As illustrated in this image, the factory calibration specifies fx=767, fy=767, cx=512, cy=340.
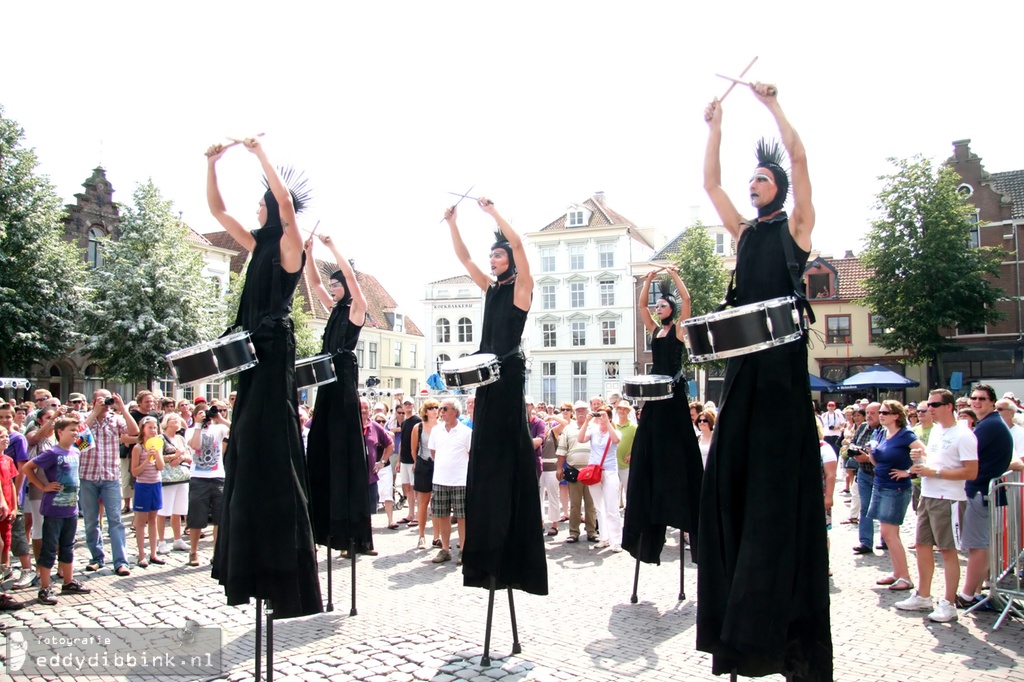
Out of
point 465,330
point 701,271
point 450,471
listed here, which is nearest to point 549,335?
point 465,330

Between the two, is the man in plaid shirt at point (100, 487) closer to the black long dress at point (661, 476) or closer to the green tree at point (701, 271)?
the black long dress at point (661, 476)

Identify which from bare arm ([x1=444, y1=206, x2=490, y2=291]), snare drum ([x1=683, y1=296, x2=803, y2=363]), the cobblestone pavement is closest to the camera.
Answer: snare drum ([x1=683, y1=296, x2=803, y2=363])

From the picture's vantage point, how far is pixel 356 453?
7.94 m

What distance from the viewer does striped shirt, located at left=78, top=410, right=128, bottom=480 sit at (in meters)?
10.4

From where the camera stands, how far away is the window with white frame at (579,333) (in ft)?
216

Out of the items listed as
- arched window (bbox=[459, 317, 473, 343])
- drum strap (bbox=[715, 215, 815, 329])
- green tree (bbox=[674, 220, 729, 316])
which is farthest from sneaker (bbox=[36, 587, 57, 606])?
arched window (bbox=[459, 317, 473, 343])

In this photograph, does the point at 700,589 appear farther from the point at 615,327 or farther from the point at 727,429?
the point at 615,327

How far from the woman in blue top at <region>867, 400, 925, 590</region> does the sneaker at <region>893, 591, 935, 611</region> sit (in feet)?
3.16

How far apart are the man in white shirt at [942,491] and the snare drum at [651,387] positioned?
9.89ft

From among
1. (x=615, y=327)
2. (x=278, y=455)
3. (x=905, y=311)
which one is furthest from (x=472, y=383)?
(x=615, y=327)

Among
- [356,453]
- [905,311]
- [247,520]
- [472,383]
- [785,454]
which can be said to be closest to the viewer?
[785,454]

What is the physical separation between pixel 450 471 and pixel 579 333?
179 feet

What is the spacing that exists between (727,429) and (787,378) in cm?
45

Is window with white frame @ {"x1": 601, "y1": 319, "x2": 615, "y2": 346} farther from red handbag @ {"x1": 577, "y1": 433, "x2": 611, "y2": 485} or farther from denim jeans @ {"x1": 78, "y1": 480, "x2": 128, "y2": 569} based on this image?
denim jeans @ {"x1": 78, "y1": 480, "x2": 128, "y2": 569}
